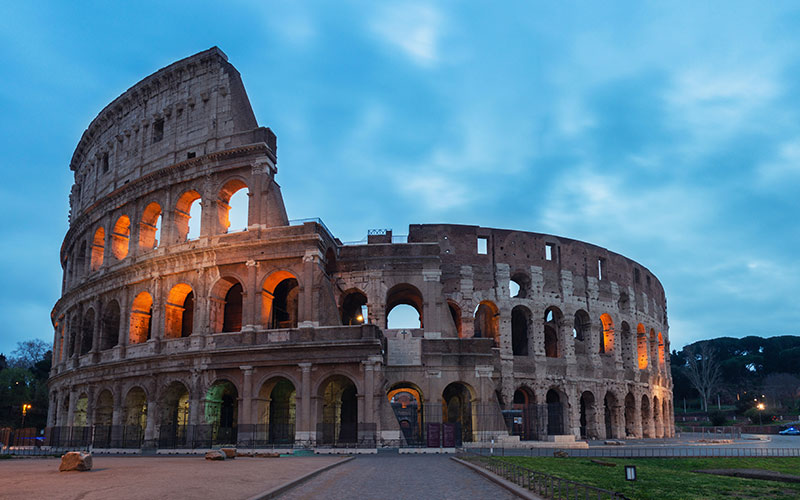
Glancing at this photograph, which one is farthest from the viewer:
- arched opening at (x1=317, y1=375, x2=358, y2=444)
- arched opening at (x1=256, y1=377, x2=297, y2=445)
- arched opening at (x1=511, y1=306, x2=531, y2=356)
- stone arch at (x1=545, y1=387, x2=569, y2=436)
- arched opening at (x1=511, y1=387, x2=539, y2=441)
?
arched opening at (x1=511, y1=306, x2=531, y2=356)

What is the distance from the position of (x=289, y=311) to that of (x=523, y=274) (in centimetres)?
1386

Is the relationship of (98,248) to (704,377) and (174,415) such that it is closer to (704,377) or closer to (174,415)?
(174,415)

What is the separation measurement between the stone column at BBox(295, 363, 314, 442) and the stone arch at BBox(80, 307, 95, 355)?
1712 centimetres

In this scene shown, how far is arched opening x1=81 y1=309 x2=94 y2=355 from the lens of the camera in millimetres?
37844

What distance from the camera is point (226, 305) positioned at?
34.2m

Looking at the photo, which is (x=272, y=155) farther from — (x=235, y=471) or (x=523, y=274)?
(x=235, y=471)

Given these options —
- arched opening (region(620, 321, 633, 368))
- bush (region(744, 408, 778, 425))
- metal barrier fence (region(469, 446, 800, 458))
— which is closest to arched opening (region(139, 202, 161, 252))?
metal barrier fence (region(469, 446, 800, 458))

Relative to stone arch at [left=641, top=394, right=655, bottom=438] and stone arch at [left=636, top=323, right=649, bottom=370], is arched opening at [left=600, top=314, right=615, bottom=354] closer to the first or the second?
stone arch at [left=636, top=323, right=649, bottom=370]

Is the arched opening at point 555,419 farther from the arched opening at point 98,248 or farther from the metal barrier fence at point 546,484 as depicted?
the arched opening at point 98,248

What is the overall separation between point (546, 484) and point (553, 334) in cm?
3057

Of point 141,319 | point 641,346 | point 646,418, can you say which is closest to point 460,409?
point 646,418

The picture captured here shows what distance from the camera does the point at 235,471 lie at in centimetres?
1445

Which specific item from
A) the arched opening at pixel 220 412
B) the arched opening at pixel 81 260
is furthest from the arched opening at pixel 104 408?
the arched opening at pixel 81 260

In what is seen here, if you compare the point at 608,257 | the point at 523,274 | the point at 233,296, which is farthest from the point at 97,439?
the point at 608,257
